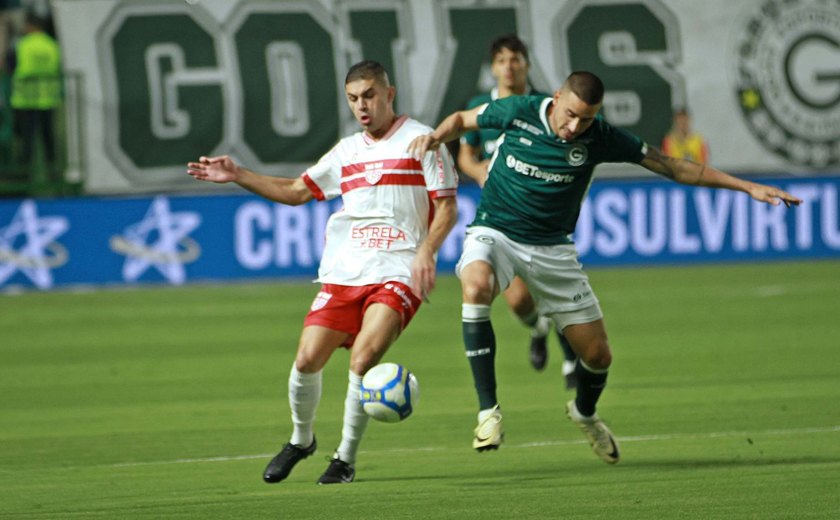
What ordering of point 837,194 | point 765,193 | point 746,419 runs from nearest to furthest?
1. point 765,193
2. point 746,419
3. point 837,194

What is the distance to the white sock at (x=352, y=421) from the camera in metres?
7.70

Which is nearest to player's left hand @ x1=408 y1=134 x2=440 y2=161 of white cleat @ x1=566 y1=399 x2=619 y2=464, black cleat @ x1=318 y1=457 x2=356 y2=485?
black cleat @ x1=318 y1=457 x2=356 y2=485

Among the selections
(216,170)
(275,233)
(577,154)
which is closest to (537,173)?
(577,154)

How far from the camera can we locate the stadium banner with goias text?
22.1 metres

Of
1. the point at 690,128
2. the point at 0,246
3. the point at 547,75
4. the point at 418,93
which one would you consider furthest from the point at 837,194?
the point at 0,246

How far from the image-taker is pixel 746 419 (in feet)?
31.8

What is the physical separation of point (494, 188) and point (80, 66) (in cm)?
1454

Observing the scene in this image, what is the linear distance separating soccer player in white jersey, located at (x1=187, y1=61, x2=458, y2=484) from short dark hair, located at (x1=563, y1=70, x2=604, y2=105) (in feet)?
2.46

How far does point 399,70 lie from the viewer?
891 inches

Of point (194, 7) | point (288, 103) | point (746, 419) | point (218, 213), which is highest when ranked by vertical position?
point (194, 7)

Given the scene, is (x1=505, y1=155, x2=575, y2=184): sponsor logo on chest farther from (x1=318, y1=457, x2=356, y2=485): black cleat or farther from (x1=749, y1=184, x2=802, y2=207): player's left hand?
(x1=318, y1=457, x2=356, y2=485): black cleat

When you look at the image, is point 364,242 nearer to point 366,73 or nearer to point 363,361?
point 363,361

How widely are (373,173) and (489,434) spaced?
4.83 feet

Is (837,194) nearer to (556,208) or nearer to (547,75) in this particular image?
(547,75)
